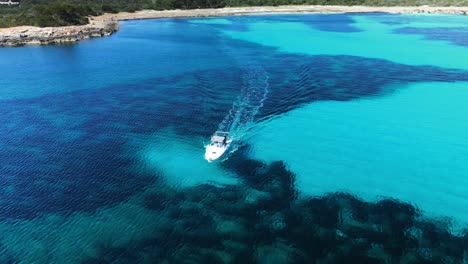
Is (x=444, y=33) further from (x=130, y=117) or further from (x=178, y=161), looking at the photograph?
(x=178, y=161)

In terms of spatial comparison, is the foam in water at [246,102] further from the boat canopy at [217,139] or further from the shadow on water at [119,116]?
the boat canopy at [217,139]

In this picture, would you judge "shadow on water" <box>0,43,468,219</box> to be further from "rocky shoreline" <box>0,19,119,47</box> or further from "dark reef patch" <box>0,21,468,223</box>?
"rocky shoreline" <box>0,19,119,47</box>

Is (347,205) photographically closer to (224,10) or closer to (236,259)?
(236,259)

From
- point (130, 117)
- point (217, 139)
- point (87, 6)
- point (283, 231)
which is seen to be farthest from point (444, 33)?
point (87, 6)

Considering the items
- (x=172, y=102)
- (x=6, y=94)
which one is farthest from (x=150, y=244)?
(x=6, y=94)

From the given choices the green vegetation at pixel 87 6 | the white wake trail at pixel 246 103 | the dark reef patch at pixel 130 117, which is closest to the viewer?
the dark reef patch at pixel 130 117

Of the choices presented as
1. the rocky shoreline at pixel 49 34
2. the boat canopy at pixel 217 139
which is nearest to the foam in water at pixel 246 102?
the boat canopy at pixel 217 139
